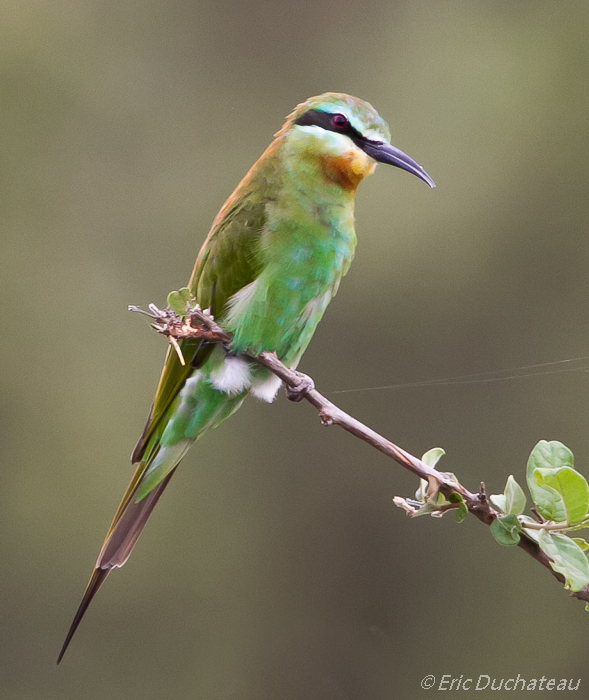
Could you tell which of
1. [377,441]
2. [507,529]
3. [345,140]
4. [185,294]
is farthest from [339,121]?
[507,529]

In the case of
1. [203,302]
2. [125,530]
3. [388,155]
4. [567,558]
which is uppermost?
[388,155]

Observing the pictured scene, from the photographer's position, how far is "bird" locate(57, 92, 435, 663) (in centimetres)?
158

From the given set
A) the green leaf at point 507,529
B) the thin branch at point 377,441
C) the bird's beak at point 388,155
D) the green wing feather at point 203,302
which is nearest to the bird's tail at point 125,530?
the green wing feather at point 203,302

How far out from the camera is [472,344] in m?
3.65

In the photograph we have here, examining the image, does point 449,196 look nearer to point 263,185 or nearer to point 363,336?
point 363,336

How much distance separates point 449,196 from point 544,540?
296cm

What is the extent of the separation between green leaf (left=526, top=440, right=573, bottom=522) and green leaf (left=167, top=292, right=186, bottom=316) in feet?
1.35

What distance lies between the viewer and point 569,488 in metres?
0.88

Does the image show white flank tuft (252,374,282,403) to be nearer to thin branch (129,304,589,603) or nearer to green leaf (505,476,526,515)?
thin branch (129,304,589,603)

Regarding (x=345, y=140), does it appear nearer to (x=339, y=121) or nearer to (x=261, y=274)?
(x=339, y=121)

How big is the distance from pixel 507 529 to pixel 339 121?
2.87 ft

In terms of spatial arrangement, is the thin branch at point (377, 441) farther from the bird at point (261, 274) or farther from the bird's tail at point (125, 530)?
the bird's tail at point (125, 530)

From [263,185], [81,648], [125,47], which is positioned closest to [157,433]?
[263,185]

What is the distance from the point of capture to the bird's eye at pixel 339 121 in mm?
1529
